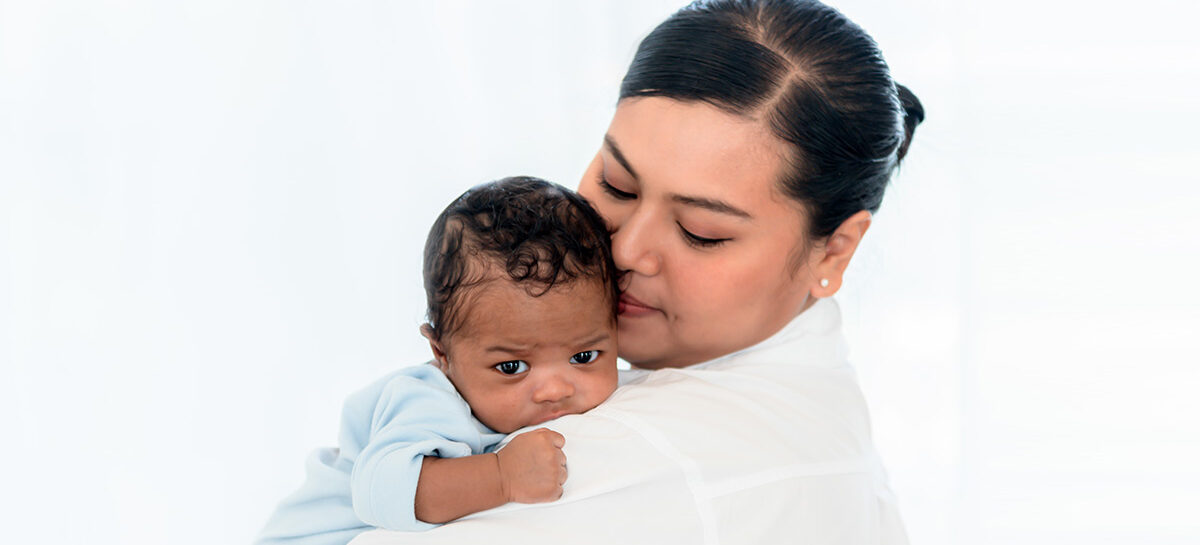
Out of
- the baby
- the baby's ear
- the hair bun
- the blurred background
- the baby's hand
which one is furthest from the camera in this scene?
the blurred background

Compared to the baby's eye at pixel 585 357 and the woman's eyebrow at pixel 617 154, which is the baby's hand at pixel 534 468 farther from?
the woman's eyebrow at pixel 617 154

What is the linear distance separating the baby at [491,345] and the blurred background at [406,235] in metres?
1.34

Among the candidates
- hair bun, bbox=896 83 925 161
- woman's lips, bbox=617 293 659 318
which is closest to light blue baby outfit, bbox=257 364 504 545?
woman's lips, bbox=617 293 659 318

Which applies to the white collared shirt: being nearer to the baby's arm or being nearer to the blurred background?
the baby's arm

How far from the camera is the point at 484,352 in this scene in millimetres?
1443

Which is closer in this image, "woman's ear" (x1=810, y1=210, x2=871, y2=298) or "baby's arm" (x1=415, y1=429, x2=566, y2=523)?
"baby's arm" (x1=415, y1=429, x2=566, y2=523)

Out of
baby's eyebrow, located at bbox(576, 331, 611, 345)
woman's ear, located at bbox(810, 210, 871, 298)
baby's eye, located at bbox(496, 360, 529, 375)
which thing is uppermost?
woman's ear, located at bbox(810, 210, 871, 298)

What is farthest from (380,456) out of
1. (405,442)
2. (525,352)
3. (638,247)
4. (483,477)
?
(638,247)

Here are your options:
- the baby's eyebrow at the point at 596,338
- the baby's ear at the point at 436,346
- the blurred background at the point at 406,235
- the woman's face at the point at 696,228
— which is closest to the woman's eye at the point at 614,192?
the woman's face at the point at 696,228

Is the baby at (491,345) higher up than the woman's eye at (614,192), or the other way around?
the woman's eye at (614,192)

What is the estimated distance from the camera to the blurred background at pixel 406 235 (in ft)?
9.00

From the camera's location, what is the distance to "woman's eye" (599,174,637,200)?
5.20 ft

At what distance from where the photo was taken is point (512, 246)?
1.43 m

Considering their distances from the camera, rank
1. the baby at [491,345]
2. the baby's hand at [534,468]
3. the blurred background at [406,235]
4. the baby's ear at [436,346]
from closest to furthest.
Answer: the baby's hand at [534,468] → the baby at [491,345] → the baby's ear at [436,346] → the blurred background at [406,235]
